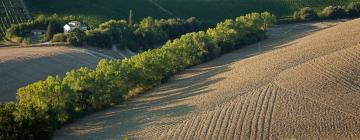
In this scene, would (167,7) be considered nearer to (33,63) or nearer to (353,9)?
(353,9)

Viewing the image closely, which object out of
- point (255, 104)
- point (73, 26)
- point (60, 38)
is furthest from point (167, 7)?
point (255, 104)

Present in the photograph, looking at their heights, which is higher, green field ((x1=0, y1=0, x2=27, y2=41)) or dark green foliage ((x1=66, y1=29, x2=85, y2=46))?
green field ((x1=0, y1=0, x2=27, y2=41))

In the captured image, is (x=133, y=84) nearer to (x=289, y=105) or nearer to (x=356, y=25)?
(x=289, y=105)

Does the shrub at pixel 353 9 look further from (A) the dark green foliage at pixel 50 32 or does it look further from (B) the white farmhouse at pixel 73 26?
(A) the dark green foliage at pixel 50 32

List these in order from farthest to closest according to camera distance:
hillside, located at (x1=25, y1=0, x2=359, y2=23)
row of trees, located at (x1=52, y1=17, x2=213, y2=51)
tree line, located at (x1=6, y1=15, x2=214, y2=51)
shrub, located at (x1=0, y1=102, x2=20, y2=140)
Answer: hillside, located at (x1=25, y1=0, x2=359, y2=23) → tree line, located at (x1=6, y1=15, x2=214, y2=51) → row of trees, located at (x1=52, y1=17, x2=213, y2=51) → shrub, located at (x1=0, y1=102, x2=20, y2=140)

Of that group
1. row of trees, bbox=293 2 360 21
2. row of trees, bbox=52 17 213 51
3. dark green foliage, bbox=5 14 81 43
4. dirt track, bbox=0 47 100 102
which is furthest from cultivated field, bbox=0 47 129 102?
row of trees, bbox=293 2 360 21

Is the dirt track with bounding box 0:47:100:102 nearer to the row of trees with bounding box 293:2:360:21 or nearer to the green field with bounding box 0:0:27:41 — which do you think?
the green field with bounding box 0:0:27:41

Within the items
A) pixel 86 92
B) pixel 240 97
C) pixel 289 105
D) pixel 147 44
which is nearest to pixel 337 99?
pixel 289 105
